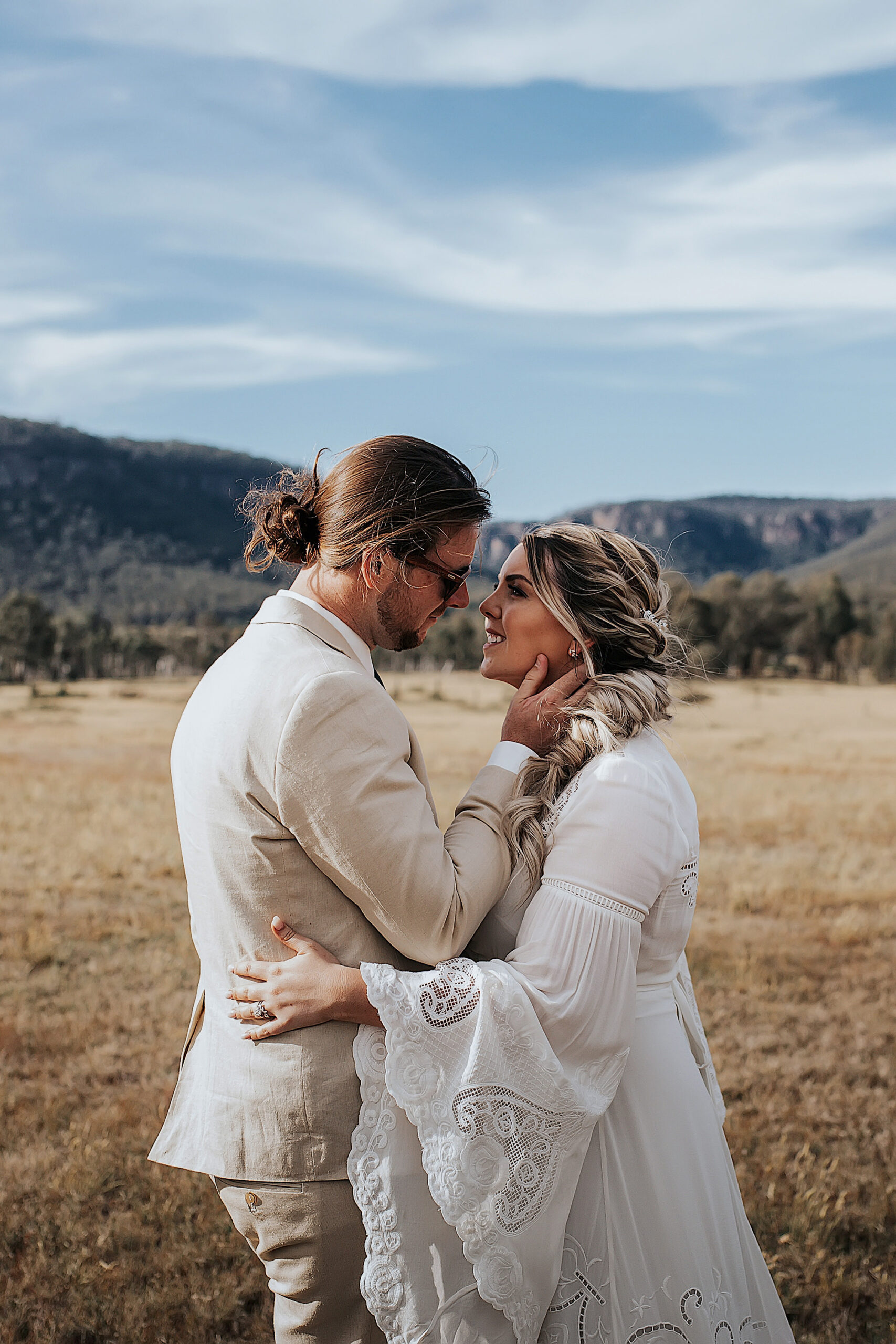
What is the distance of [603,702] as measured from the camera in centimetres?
275

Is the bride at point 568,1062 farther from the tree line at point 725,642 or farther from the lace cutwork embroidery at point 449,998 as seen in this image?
the tree line at point 725,642

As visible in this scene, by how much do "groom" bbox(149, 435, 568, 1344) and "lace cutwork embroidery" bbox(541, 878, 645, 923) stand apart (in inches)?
6.6

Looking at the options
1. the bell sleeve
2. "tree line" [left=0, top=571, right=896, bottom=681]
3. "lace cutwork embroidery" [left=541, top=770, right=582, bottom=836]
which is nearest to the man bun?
"lace cutwork embroidery" [left=541, top=770, right=582, bottom=836]

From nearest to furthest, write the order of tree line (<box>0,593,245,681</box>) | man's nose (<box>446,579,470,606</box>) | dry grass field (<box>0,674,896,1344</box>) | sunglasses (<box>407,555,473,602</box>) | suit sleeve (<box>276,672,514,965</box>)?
suit sleeve (<box>276,672,514,965</box>), sunglasses (<box>407,555,473,602</box>), man's nose (<box>446,579,470,606</box>), dry grass field (<box>0,674,896,1344</box>), tree line (<box>0,593,245,681</box>)

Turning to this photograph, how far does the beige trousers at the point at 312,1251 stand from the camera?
2250mm

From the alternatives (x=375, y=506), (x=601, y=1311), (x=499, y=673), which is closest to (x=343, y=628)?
(x=375, y=506)

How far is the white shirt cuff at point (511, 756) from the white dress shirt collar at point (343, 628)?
41 centimetres

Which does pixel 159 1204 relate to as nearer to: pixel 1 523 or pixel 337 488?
pixel 337 488

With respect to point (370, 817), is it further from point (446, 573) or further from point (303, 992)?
point (446, 573)

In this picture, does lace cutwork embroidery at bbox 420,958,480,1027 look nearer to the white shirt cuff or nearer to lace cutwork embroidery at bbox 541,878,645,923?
lace cutwork embroidery at bbox 541,878,645,923

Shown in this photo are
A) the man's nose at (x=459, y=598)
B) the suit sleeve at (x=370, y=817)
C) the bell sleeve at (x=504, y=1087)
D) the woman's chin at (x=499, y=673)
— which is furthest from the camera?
the woman's chin at (x=499, y=673)

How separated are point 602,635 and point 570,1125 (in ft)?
4.28

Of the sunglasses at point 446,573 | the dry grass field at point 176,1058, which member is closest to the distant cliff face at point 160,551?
the dry grass field at point 176,1058

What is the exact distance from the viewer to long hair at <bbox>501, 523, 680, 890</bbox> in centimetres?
268
